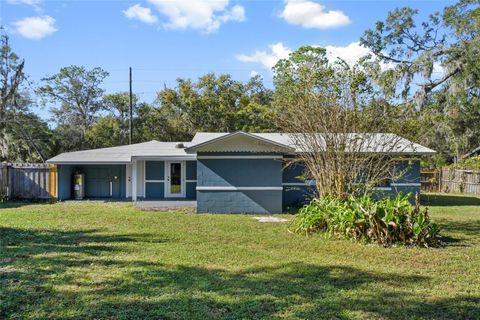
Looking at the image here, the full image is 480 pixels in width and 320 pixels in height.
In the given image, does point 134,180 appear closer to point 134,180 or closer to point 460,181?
point 134,180

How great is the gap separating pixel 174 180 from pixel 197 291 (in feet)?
42.1

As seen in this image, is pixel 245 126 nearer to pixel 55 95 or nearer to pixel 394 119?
pixel 55 95

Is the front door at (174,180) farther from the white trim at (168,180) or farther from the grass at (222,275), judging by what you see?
the grass at (222,275)

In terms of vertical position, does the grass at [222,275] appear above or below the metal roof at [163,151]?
below

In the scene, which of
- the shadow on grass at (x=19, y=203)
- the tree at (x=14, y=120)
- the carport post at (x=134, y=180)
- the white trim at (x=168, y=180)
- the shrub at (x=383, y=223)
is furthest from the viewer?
the tree at (x=14, y=120)

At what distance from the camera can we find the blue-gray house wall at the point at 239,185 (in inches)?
549

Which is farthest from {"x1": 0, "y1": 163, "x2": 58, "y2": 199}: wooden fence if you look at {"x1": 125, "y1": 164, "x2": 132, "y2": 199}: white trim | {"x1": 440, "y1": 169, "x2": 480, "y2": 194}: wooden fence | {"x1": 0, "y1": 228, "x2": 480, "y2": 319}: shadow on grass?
{"x1": 440, "y1": 169, "x2": 480, "y2": 194}: wooden fence

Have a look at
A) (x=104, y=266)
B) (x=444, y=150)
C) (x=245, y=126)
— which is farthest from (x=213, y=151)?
(x=444, y=150)

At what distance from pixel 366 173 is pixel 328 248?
3.34m

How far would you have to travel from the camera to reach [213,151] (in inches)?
545

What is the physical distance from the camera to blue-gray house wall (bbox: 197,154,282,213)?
14.0 m

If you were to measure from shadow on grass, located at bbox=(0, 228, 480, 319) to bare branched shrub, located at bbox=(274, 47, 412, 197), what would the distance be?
13.8ft

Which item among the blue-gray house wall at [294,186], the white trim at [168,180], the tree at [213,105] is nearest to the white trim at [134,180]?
the white trim at [168,180]

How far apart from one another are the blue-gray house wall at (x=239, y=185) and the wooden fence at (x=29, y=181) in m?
7.35
